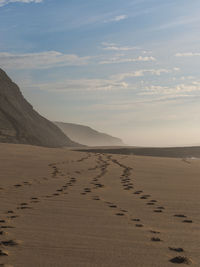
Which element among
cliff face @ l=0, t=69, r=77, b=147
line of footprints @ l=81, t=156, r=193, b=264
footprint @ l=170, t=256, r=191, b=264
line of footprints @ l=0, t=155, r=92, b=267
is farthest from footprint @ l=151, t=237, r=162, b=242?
cliff face @ l=0, t=69, r=77, b=147

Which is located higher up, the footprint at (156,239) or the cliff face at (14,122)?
the cliff face at (14,122)

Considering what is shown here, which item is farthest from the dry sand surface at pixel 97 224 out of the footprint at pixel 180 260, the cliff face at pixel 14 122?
the cliff face at pixel 14 122

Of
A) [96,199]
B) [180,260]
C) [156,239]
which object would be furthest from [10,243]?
[96,199]

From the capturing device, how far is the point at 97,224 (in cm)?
443

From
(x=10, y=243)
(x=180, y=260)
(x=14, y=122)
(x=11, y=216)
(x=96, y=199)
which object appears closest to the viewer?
(x=180, y=260)

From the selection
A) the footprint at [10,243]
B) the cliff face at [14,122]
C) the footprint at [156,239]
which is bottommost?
the footprint at [10,243]

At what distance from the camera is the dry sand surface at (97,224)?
10.3 feet

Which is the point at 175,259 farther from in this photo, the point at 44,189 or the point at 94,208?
the point at 44,189

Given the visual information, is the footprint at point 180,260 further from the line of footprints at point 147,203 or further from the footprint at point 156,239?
the footprint at point 156,239

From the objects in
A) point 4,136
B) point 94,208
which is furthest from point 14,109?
point 94,208

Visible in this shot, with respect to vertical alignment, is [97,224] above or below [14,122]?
below

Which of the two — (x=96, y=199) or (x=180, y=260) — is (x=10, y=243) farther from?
(x=96, y=199)

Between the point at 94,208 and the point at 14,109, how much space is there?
49.5 metres

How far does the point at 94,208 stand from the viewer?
17.9ft
